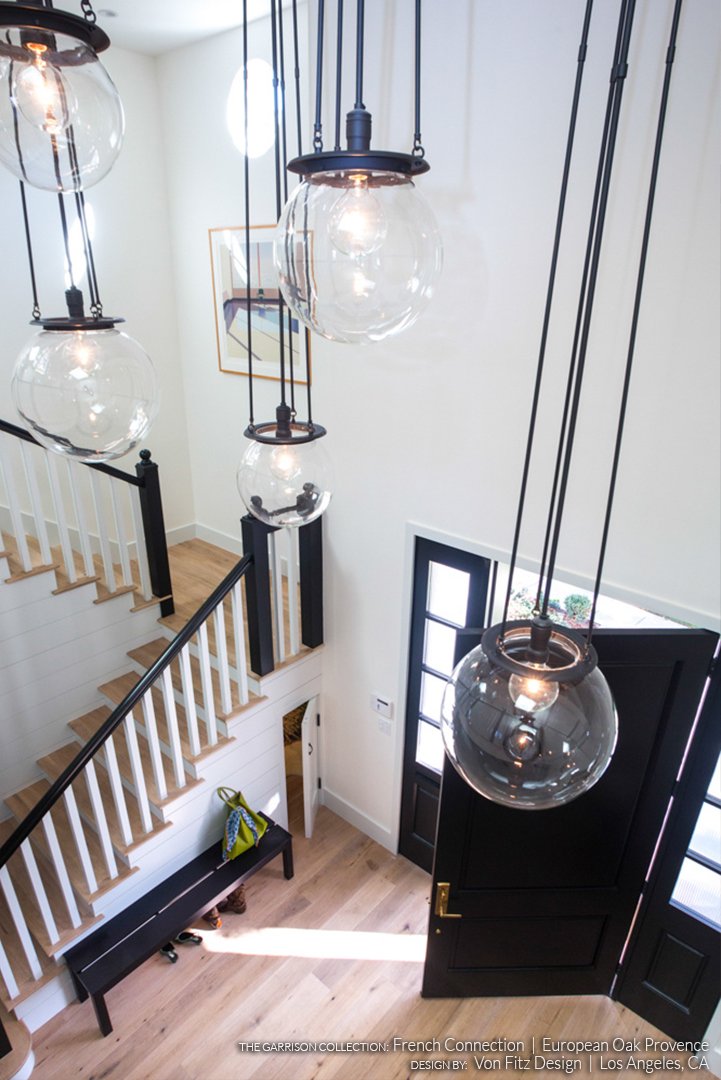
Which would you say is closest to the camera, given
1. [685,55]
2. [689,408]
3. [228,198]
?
[685,55]

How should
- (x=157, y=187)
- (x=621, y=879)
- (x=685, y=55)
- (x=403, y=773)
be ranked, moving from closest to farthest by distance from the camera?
1. (x=685, y=55)
2. (x=621, y=879)
3. (x=403, y=773)
4. (x=157, y=187)

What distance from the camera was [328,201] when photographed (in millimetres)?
1023

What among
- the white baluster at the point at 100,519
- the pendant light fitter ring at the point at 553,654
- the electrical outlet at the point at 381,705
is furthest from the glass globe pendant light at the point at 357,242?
the white baluster at the point at 100,519

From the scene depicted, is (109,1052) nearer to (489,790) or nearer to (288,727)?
(288,727)

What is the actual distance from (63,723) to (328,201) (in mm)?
3913

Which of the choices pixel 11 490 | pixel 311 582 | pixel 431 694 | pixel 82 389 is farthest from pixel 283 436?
pixel 11 490

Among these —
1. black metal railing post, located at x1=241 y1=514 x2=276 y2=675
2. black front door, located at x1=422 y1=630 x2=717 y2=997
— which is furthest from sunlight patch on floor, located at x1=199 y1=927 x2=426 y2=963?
black metal railing post, located at x1=241 y1=514 x2=276 y2=675

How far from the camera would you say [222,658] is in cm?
334

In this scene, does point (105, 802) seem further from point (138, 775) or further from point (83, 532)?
point (83, 532)

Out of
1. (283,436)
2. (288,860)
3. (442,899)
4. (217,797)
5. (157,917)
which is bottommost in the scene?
(288,860)

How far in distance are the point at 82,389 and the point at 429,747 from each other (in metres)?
3.02

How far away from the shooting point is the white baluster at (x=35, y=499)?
350 cm

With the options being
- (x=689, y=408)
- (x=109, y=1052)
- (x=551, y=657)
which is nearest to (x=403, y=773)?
(x=109, y=1052)

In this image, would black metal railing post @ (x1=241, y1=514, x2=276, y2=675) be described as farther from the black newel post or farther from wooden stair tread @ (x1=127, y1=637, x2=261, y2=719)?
the black newel post
